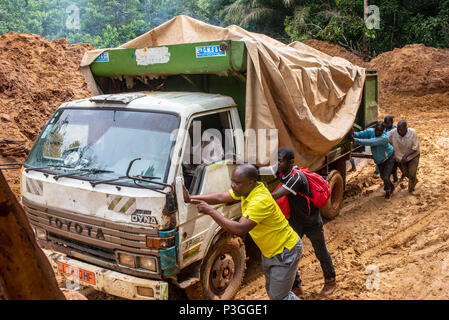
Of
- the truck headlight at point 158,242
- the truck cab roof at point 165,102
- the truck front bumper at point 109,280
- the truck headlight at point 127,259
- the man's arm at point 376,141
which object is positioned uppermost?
the truck cab roof at point 165,102

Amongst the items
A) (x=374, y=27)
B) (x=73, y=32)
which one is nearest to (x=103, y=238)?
(x=374, y=27)

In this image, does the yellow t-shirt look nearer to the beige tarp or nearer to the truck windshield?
the truck windshield

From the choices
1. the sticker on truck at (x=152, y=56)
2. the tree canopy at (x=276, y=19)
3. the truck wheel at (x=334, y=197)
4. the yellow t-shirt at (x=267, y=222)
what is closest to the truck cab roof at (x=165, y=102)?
the sticker on truck at (x=152, y=56)

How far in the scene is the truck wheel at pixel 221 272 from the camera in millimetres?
3668

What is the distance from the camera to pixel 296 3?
19.4m

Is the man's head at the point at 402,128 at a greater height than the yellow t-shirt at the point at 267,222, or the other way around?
the yellow t-shirt at the point at 267,222

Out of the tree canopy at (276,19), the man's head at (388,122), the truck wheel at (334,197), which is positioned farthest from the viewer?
the tree canopy at (276,19)

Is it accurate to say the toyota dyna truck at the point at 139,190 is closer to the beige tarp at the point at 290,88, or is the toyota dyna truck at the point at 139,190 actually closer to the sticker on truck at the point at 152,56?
the sticker on truck at the point at 152,56

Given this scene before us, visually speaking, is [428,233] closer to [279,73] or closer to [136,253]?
[279,73]

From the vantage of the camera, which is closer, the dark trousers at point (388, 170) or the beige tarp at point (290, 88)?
the beige tarp at point (290, 88)

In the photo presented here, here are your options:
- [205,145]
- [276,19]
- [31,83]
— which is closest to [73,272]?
[205,145]

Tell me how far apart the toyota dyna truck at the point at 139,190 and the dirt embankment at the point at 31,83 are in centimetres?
395

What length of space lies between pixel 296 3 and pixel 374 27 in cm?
410

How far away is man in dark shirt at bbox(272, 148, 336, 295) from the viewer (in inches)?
147
